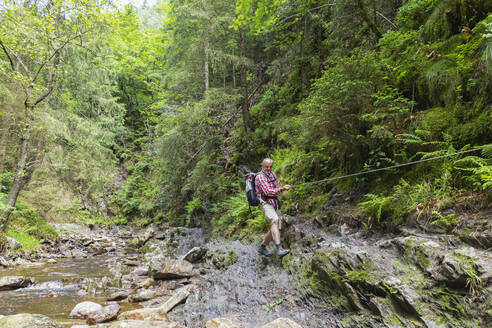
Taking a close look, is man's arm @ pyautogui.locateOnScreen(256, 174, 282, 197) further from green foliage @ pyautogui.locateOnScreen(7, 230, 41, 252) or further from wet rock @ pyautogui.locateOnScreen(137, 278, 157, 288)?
green foliage @ pyautogui.locateOnScreen(7, 230, 41, 252)

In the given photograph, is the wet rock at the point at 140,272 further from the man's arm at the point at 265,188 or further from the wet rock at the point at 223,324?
the man's arm at the point at 265,188

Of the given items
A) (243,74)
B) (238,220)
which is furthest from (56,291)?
(243,74)

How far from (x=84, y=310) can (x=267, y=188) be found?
450cm

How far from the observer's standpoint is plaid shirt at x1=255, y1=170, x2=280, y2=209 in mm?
5531

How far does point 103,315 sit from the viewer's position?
498 centimetres

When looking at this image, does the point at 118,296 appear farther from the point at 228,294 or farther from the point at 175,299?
the point at 228,294

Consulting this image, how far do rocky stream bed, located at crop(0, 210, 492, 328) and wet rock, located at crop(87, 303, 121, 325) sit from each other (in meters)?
0.02

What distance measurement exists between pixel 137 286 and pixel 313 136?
19.9 ft

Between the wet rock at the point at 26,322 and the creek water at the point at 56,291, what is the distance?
0.82m

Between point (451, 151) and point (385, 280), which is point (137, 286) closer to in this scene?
point (385, 280)

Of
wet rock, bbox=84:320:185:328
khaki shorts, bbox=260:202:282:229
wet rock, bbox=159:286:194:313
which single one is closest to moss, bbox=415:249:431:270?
khaki shorts, bbox=260:202:282:229

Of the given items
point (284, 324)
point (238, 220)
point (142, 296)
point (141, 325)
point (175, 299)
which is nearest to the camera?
point (284, 324)

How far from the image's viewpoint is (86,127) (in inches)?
585

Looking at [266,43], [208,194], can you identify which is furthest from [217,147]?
[266,43]
